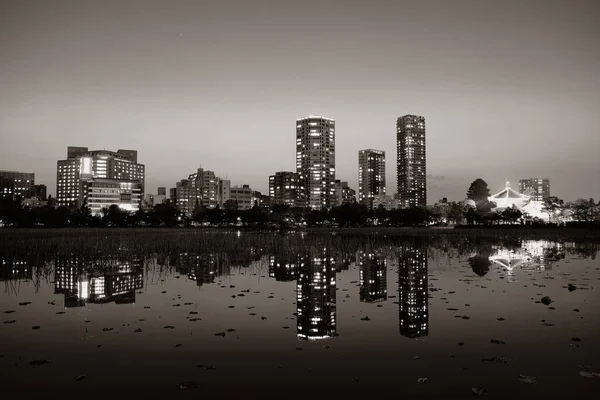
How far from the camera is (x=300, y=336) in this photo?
1152cm

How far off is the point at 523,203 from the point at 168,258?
5627 inches

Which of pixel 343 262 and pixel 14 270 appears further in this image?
pixel 343 262

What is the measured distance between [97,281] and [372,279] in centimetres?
1368

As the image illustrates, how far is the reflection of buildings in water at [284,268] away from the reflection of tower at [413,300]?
5900 millimetres

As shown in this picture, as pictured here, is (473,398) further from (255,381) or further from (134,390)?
(134,390)

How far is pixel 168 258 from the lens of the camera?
105 ft

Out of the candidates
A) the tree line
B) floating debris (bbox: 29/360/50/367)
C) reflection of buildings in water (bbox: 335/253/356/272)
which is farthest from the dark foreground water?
the tree line

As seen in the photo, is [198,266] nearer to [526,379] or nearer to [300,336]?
[300,336]

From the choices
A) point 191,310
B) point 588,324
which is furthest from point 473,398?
point 191,310

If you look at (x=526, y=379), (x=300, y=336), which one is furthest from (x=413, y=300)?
(x=526, y=379)

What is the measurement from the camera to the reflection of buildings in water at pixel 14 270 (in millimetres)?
22375

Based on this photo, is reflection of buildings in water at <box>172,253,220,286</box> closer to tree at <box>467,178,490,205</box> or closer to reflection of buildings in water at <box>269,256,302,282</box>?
reflection of buildings in water at <box>269,256,302,282</box>

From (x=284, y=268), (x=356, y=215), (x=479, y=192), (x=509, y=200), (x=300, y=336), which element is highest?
(x=479, y=192)

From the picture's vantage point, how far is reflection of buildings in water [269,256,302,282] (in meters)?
22.7
